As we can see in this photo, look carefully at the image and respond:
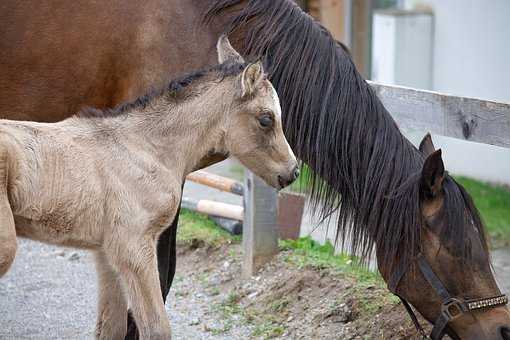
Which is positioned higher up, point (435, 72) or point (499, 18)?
point (499, 18)

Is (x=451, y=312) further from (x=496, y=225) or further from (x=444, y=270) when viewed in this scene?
(x=496, y=225)

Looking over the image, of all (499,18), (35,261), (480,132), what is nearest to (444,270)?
(480,132)

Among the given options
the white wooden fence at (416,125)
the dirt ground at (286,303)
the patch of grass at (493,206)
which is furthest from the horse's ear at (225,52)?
the patch of grass at (493,206)

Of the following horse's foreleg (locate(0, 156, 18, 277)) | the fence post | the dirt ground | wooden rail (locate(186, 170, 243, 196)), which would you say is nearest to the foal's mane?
horse's foreleg (locate(0, 156, 18, 277))

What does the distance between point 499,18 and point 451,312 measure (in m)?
5.54

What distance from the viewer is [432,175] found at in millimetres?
4465

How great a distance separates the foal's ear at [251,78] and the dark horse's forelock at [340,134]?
549 millimetres

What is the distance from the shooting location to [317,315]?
5.77 m

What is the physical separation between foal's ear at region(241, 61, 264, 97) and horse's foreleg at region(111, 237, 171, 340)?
795 millimetres

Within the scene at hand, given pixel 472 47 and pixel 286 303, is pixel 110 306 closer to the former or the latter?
pixel 286 303

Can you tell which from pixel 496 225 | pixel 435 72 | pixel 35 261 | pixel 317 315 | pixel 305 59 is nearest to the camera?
pixel 305 59

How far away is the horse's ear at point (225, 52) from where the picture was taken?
4656 mm

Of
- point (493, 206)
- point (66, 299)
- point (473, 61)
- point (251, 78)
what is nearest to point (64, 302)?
point (66, 299)

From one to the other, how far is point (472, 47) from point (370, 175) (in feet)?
17.9
